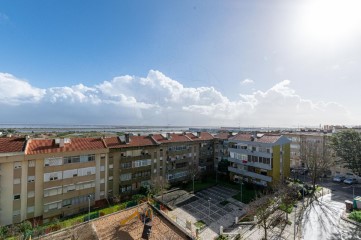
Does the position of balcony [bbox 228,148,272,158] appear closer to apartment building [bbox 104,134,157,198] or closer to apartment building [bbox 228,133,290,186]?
apartment building [bbox 228,133,290,186]

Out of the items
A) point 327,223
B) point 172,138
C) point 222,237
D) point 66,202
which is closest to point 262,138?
point 327,223

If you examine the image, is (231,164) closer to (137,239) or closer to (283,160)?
(283,160)

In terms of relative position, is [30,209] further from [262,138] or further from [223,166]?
[262,138]

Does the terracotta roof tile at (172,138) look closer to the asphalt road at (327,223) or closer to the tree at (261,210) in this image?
the tree at (261,210)

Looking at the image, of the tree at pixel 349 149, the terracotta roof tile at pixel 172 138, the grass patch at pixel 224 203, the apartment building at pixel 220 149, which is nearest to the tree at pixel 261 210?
the grass patch at pixel 224 203

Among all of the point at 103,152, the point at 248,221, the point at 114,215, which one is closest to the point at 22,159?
the point at 103,152
